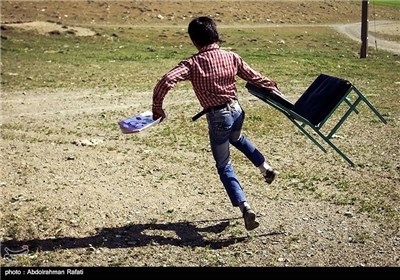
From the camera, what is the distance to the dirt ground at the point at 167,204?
4.83 m

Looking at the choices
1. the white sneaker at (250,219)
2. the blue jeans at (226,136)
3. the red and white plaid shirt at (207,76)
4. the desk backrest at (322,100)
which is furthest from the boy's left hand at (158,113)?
the desk backrest at (322,100)

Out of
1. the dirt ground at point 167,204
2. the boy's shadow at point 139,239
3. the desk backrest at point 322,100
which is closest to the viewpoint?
the dirt ground at point 167,204

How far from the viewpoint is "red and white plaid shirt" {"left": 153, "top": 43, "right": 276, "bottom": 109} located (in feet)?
15.5

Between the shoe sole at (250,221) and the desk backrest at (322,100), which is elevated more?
the desk backrest at (322,100)

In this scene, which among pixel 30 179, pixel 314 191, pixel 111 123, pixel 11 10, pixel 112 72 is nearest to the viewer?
pixel 314 191

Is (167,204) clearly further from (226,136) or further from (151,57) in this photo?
(151,57)

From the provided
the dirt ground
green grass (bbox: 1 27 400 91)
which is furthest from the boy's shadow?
green grass (bbox: 1 27 400 91)

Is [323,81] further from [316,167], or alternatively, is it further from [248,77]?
[316,167]

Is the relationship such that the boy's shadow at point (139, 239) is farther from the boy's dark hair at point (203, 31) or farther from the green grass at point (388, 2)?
the green grass at point (388, 2)

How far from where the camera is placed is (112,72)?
654 inches

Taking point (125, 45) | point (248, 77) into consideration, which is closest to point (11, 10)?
point (125, 45)

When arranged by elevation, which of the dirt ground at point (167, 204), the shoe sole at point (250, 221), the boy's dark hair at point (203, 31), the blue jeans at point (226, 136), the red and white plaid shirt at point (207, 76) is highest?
the boy's dark hair at point (203, 31)

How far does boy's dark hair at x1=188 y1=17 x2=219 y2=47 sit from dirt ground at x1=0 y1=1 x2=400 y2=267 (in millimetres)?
1845

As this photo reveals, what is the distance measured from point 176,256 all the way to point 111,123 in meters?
5.73
